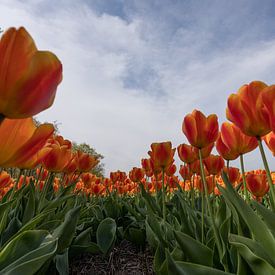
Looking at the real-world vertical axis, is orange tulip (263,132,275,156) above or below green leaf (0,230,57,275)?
above

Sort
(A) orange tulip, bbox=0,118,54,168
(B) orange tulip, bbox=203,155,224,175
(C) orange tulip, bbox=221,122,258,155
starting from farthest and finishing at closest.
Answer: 1. (B) orange tulip, bbox=203,155,224,175
2. (C) orange tulip, bbox=221,122,258,155
3. (A) orange tulip, bbox=0,118,54,168

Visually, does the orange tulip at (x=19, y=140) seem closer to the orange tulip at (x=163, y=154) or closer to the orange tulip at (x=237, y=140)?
the orange tulip at (x=237, y=140)

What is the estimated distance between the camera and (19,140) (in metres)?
0.84

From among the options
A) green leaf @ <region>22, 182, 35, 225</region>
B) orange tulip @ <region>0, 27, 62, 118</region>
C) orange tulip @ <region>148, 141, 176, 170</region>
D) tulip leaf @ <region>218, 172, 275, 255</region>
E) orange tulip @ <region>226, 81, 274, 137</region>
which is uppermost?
orange tulip @ <region>148, 141, 176, 170</region>

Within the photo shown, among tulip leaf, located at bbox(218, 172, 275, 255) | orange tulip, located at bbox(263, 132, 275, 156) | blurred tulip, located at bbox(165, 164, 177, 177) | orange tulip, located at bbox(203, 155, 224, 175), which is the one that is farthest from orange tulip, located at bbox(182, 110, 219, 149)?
blurred tulip, located at bbox(165, 164, 177, 177)

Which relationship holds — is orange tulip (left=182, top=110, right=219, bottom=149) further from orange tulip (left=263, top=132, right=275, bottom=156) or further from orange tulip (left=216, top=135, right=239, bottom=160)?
orange tulip (left=263, top=132, right=275, bottom=156)

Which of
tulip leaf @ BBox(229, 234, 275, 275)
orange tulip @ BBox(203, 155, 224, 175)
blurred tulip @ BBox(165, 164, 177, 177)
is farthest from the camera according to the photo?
blurred tulip @ BBox(165, 164, 177, 177)

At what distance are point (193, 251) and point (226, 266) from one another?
0.16 m

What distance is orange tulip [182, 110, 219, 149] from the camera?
66.3 inches

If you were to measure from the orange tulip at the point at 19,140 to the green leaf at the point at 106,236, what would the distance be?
1318mm

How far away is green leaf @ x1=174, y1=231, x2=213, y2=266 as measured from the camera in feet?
4.32

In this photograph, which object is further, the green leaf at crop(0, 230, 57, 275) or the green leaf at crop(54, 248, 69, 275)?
the green leaf at crop(54, 248, 69, 275)

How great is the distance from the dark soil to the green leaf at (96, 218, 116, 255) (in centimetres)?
10

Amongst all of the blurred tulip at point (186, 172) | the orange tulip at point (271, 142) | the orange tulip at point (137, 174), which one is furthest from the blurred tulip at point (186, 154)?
the orange tulip at point (137, 174)
